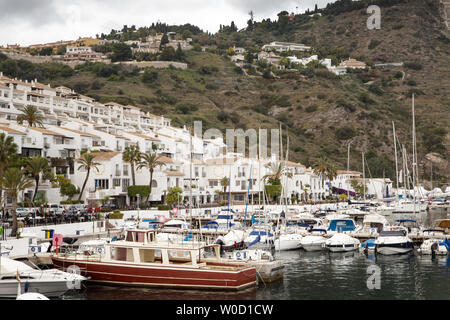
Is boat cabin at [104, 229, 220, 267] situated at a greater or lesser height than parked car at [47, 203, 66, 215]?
lesser

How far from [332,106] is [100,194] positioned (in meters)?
134

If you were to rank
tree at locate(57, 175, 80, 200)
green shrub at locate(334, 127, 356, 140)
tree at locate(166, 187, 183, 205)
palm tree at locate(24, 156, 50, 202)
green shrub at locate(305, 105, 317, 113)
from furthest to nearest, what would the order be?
1. green shrub at locate(305, 105, 317, 113)
2. green shrub at locate(334, 127, 356, 140)
3. tree at locate(166, 187, 183, 205)
4. tree at locate(57, 175, 80, 200)
5. palm tree at locate(24, 156, 50, 202)

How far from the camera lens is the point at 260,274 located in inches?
1350

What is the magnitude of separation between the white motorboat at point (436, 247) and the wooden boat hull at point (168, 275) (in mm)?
22257

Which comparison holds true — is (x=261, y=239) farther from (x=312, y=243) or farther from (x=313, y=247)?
(x=313, y=247)

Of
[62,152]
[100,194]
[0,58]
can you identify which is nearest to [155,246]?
[100,194]

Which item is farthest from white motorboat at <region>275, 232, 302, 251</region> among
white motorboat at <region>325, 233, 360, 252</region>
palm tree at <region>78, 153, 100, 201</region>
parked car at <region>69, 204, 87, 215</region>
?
palm tree at <region>78, 153, 100, 201</region>

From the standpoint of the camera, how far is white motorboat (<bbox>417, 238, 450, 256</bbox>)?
45.9m

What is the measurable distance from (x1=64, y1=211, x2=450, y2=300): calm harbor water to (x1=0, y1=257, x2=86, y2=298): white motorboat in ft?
4.88

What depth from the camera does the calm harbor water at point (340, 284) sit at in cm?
3105

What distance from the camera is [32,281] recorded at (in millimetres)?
28500
